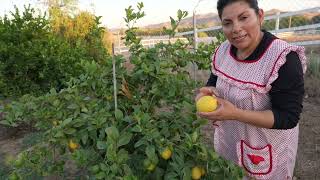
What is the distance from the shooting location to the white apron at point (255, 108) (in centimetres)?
154

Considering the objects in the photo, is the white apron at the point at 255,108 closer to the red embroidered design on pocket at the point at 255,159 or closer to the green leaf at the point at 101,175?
the red embroidered design on pocket at the point at 255,159

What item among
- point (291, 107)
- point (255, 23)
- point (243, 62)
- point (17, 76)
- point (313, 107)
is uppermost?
point (255, 23)

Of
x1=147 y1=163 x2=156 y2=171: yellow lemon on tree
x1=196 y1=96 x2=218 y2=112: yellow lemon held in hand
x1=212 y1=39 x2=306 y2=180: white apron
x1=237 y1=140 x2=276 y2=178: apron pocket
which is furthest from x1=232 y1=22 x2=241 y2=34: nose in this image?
x1=147 y1=163 x2=156 y2=171: yellow lemon on tree

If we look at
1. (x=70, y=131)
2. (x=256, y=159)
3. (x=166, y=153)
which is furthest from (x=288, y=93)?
(x=70, y=131)

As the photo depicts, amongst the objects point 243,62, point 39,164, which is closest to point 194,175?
point 243,62

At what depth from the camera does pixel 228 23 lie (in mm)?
1584

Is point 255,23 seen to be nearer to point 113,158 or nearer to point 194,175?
point 194,175

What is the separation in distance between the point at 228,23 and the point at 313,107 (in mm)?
4023

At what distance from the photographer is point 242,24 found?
1541 mm

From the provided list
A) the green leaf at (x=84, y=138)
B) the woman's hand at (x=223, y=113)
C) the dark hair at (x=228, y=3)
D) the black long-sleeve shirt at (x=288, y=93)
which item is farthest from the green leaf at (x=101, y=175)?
the dark hair at (x=228, y=3)

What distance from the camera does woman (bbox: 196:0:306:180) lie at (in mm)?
1474

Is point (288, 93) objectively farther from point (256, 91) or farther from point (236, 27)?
point (236, 27)

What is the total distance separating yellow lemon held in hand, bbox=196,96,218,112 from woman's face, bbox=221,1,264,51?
0.30 m

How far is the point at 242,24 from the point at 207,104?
Result: 1.21ft
